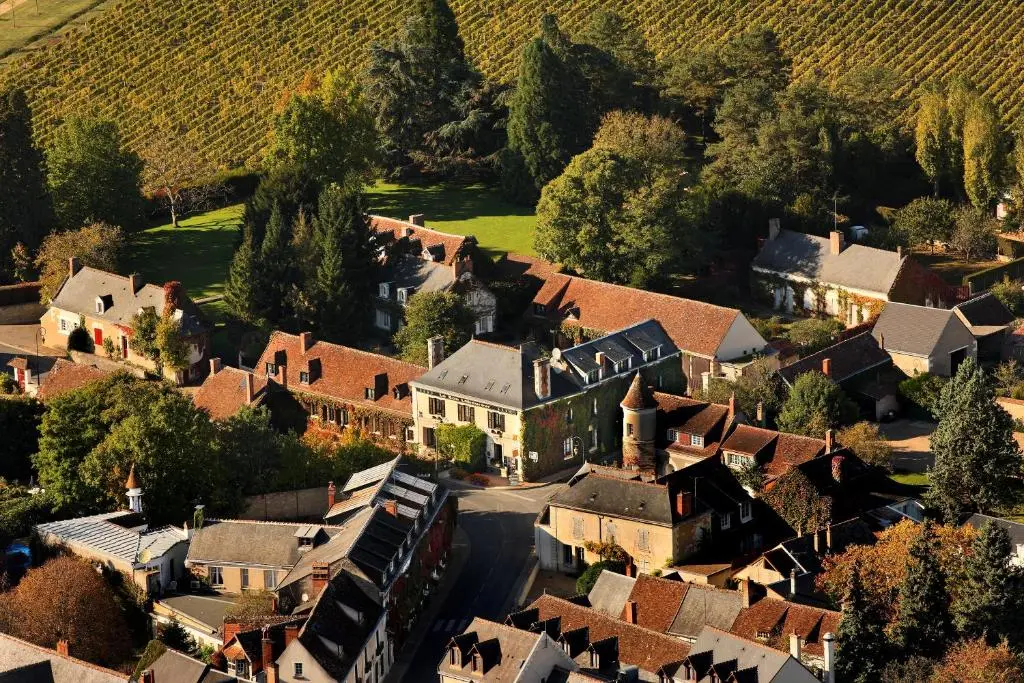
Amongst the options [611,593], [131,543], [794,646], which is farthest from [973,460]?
Answer: [131,543]

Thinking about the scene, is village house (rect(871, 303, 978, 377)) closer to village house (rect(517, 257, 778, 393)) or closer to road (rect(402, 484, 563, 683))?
village house (rect(517, 257, 778, 393))

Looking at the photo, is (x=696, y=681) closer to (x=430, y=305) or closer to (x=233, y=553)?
(x=233, y=553)

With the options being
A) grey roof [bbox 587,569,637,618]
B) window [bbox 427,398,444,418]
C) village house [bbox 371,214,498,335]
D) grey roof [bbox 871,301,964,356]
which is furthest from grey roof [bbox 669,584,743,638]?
village house [bbox 371,214,498,335]

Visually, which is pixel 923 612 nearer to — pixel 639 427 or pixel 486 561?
pixel 486 561

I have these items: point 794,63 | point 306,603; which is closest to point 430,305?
point 306,603

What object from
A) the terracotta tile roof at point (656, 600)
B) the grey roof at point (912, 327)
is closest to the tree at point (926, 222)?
the grey roof at point (912, 327)

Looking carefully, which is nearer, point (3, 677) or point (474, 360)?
point (3, 677)

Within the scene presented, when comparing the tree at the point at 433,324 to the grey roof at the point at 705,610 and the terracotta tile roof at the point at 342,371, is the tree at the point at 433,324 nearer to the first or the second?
the terracotta tile roof at the point at 342,371
